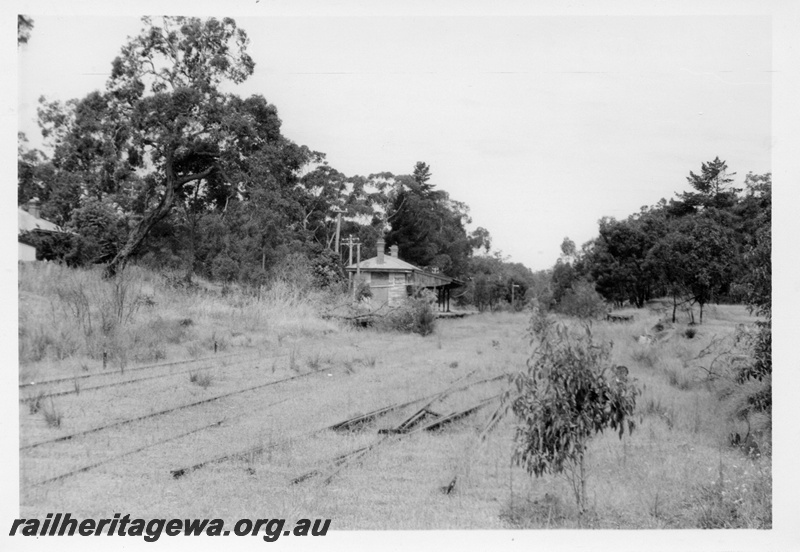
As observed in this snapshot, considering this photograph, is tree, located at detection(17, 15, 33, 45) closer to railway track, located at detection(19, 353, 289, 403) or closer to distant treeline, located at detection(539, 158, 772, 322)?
railway track, located at detection(19, 353, 289, 403)

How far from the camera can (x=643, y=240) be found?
14586 millimetres

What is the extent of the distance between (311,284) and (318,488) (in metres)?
10.8

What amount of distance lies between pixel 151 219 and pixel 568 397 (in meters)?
12.7

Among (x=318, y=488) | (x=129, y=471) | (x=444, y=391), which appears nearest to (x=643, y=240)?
(x=444, y=391)

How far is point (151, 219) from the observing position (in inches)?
598

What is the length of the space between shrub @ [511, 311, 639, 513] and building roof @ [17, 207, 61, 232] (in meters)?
6.96

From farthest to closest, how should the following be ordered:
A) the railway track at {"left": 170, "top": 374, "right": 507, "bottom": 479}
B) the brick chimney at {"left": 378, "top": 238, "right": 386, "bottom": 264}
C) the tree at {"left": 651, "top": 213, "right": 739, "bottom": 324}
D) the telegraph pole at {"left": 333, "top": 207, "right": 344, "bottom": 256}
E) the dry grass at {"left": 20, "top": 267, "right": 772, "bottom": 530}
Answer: the brick chimney at {"left": 378, "top": 238, "right": 386, "bottom": 264} → the telegraph pole at {"left": 333, "top": 207, "right": 344, "bottom": 256} → the tree at {"left": 651, "top": 213, "right": 739, "bottom": 324} → the railway track at {"left": 170, "top": 374, "right": 507, "bottom": 479} → the dry grass at {"left": 20, "top": 267, "right": 772, "bottom": 530}

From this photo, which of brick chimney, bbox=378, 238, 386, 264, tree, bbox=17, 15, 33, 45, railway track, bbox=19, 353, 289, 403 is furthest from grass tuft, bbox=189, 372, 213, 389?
tree, bbox=17, 15, 33, 45

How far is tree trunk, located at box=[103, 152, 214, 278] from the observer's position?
1419cm

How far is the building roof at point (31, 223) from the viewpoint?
882 centimetres

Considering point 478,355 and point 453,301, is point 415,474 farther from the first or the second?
point 453,301

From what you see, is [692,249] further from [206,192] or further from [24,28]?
[24,28]

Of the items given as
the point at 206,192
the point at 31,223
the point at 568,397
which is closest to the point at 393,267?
the point at 206,192

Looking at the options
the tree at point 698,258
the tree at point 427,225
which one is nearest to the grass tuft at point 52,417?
the tree at point 427,225
